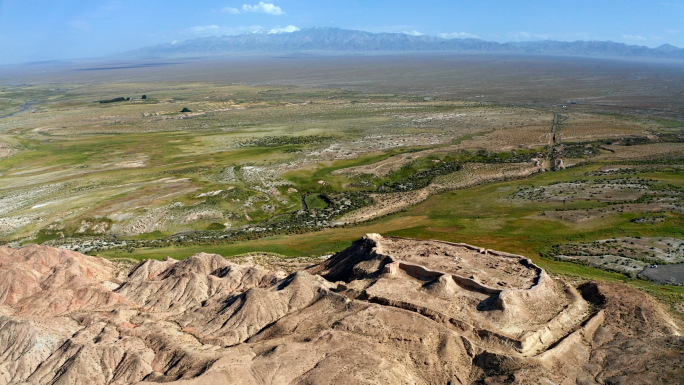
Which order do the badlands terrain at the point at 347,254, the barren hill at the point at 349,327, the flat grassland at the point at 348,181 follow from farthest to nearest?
the flat grassland at the point at 348,181 → the badlands terrain at the point at 347,254 → the barren hill at the point at 349,327

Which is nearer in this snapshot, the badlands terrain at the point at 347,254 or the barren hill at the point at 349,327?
the barren hill at the point at 349,327

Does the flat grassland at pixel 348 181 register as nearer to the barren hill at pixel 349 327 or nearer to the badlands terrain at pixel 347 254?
the badlands terrain at pixel 347 254

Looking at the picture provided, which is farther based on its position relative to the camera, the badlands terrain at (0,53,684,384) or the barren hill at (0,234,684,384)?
the badlands terrain at (0,53,684,384)

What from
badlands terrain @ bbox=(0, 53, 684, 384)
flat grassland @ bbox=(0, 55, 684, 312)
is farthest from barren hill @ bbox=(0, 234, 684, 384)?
flat grassland @ bbox=(0, 55, 684, 312)

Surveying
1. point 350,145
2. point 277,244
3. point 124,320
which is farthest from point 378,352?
point 350,145

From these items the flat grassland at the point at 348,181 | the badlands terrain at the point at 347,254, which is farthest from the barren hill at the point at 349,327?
the flat grassland at the point at 348,181

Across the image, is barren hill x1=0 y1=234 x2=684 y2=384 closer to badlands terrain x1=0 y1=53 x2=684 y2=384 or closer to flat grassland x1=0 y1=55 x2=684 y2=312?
badlands terrain x1=0 y1=53 x2=684 y2=384

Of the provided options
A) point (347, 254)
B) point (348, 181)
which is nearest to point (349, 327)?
point (347, 254)
